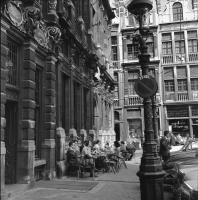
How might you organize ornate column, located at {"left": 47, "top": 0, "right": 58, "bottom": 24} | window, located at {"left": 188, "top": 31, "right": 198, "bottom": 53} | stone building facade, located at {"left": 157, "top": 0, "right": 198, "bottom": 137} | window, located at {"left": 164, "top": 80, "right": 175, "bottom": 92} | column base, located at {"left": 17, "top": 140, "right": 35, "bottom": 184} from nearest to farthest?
column base, located at {"left": 17, "top": 140, "right": 35, "bottom": 184}
ornate column, located at {"left": 47, "top": 0, "right": 58, "bottom": 24}
stone building facade, located at {"left": 157, "top": 0, "right": 198, "bottom": 137}
window, located at {"left": 164, "top": 80, "right": 175, "bottom": 92}
window, located at {"left": 188, "top": 31, "right": 198, "bottom": 53}

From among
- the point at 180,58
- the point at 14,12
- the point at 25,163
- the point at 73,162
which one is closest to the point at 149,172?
the point at 25,163

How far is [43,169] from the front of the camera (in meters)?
11.9

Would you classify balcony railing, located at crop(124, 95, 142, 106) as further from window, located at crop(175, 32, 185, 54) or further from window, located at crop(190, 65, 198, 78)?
window, located at crop(175, 32, 185, 54)

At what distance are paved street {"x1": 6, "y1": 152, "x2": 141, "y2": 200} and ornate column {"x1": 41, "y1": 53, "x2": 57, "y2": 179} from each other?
0.83 meters

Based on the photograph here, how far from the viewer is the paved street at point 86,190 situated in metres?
8.91

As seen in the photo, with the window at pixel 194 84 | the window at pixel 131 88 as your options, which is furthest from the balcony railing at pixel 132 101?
the window at pixel 194 84

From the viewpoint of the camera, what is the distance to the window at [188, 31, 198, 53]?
37.9 m

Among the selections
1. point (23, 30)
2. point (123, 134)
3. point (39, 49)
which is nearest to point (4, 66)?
point (23, 30)

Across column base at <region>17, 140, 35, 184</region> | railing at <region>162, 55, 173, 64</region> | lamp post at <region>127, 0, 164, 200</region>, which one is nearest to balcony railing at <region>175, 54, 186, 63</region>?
railing at <region>162, 55, 173, 64</region>

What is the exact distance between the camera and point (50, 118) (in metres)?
12.4

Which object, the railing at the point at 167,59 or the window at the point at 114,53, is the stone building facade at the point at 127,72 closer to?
the window at the point at 114,53

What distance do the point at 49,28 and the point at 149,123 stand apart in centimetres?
675

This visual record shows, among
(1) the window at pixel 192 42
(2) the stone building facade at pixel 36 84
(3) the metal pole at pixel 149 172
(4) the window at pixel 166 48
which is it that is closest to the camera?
(3) the metal pole at pixel 149 172

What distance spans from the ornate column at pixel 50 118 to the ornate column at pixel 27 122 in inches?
66.8
